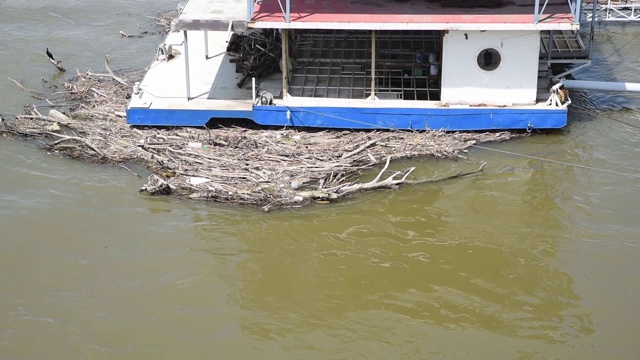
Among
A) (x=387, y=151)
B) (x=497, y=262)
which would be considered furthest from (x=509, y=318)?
(x=387, y=151)

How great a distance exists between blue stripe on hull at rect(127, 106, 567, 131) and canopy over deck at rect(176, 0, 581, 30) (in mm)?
1552

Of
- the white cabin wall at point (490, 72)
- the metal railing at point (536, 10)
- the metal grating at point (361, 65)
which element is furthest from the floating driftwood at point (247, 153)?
the metal railing at point (536, 10)

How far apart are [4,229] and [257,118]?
4944 mm

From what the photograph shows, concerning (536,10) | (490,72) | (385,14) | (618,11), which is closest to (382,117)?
(385,14)

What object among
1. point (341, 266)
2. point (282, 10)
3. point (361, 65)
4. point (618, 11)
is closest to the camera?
point (341, 266)

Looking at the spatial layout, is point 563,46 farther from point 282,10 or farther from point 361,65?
point 282,10

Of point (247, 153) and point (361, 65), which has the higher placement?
point (361, 65)

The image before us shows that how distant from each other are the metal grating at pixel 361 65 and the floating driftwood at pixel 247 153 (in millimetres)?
1087

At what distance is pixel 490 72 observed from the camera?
15.2 metres

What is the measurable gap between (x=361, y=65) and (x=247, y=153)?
3711 millimetres

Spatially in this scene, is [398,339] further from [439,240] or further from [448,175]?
[448,175]

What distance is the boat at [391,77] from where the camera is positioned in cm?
1490


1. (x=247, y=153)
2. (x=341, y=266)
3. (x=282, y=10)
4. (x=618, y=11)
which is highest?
(x=282, y=10)

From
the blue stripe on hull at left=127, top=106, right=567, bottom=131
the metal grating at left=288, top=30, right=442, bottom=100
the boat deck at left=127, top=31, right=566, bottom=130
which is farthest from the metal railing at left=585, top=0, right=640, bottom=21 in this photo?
the blue stripe on hull at left=127, top=106, right=567, bottom=131
